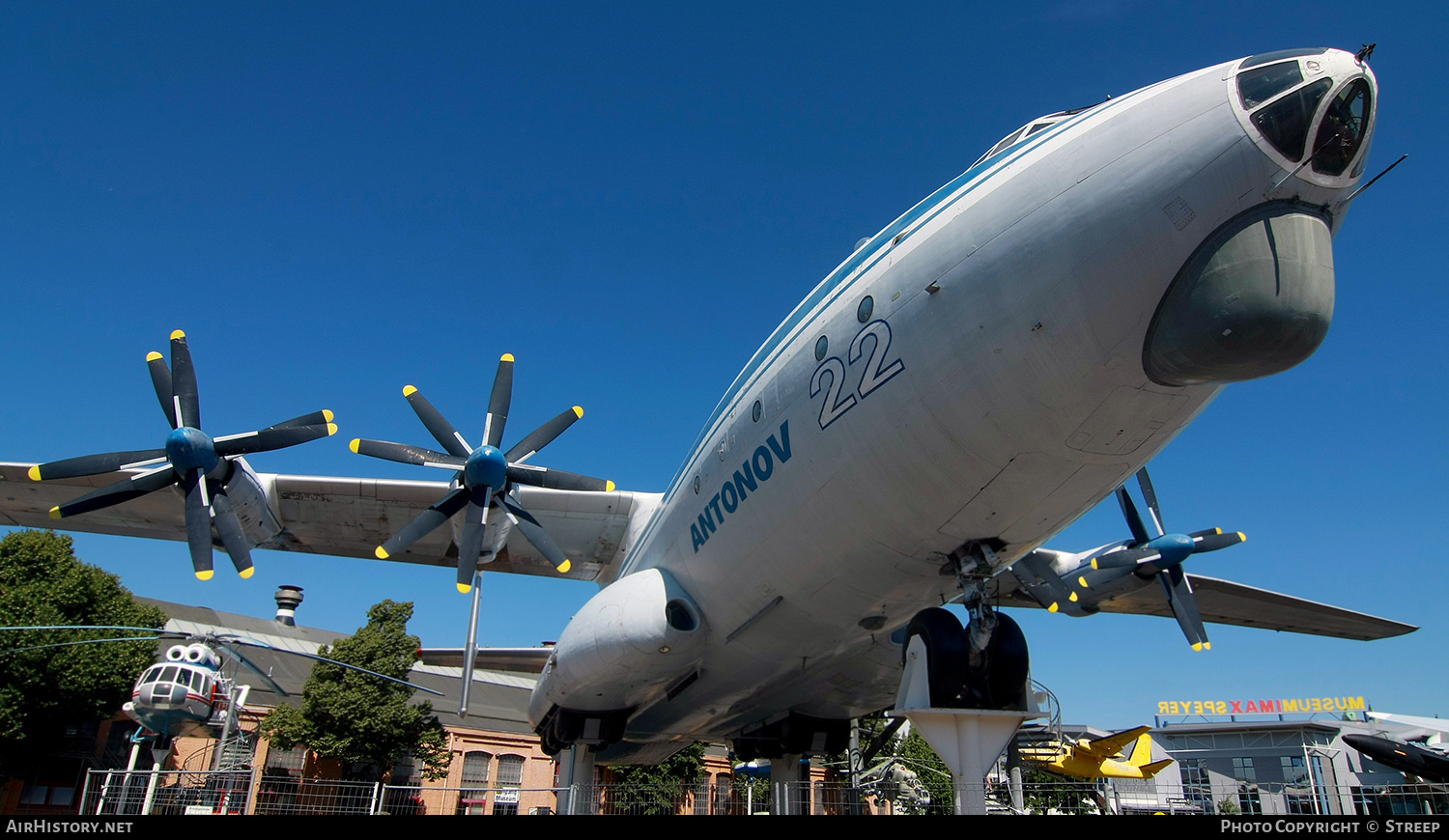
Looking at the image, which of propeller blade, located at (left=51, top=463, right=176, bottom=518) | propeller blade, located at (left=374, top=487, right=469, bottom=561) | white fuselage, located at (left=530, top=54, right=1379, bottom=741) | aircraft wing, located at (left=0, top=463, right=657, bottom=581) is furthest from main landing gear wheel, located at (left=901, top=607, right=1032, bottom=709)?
propeller blade, located at (left=51, top=463, right=176, bottom=518)

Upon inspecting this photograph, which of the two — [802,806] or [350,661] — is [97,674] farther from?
[802,806]

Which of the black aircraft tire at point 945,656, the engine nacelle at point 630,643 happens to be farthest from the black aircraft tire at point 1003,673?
the engine nacelle at point 630,643

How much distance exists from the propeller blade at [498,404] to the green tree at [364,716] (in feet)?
58.1

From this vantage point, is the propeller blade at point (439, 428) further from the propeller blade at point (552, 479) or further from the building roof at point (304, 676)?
the building roof at point (304, 676)

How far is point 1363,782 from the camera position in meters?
37.7

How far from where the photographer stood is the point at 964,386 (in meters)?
6.67

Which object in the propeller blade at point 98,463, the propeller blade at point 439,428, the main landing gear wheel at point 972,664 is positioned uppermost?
the propeller blade at point 439,428

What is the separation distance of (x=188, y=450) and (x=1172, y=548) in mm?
15043

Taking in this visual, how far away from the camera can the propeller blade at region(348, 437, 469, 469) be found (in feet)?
39.9

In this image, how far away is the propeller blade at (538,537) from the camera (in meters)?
11.7

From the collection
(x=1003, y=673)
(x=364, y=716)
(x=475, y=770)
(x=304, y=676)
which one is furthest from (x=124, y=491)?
(x=304, y=676)

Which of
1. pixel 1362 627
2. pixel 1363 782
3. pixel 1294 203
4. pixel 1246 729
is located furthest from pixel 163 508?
pixel 1246 729

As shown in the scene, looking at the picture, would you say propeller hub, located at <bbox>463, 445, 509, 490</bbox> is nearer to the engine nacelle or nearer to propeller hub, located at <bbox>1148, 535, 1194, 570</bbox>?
the engine nacelle

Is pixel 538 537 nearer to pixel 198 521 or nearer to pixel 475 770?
pixel 198 521
